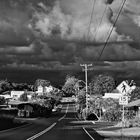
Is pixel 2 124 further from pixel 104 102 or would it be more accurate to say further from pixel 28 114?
pixel 28 114

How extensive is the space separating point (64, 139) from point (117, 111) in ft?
120

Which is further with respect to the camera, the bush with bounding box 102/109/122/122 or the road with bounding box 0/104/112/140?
the bush with bounding box 102/109/122/122

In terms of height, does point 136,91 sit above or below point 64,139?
above

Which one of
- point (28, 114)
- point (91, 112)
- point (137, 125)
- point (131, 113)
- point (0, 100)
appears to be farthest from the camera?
point (0, 100)

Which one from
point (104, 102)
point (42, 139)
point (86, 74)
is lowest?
point (42, 139)

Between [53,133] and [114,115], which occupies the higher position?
[114,115]

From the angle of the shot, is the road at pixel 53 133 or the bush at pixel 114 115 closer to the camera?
the road at pixel 53 133

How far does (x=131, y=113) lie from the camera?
5862 centimetres

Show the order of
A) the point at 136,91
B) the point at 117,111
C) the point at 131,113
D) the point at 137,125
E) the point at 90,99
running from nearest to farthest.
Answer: the point at 137,125 → the point at 131,113 → the point at 117,111 → the point at 90,99 → the point at 136,91

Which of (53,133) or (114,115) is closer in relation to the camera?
(53,133)

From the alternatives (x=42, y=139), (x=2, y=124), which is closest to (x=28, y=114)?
(x=2, y=124)

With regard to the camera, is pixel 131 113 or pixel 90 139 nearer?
pixel 90 139

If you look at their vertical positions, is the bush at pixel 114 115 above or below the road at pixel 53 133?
above

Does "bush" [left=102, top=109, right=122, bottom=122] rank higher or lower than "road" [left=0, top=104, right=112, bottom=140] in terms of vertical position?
higher
